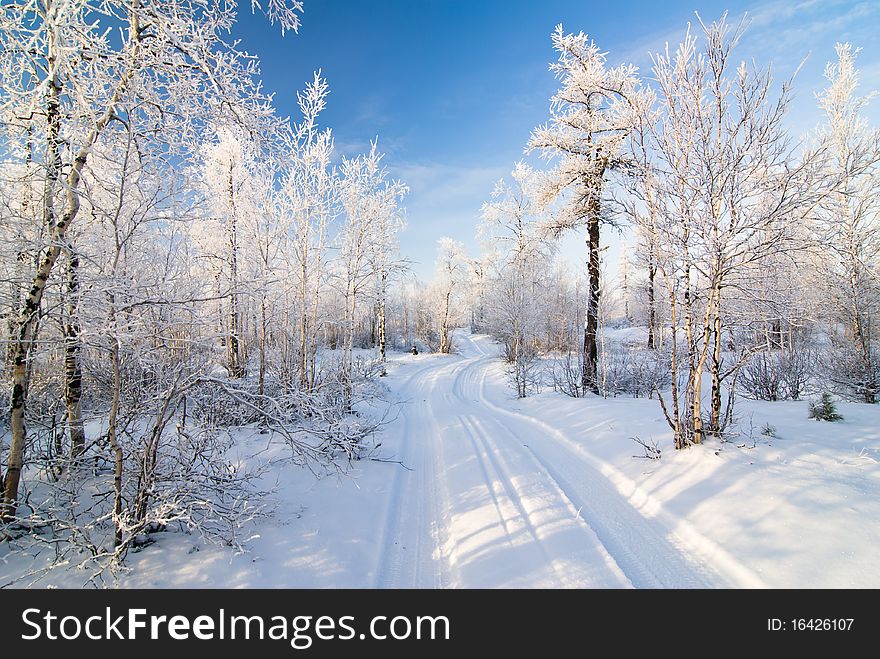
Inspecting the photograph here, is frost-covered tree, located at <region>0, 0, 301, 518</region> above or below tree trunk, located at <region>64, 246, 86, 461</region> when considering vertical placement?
above

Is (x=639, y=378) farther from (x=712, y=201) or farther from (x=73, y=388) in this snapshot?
(x=73, y=388)

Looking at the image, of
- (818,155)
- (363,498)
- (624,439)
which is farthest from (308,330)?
(818,155)

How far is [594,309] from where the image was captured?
457 inches

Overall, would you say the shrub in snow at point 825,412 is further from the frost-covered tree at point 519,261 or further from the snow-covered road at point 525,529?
the frost-covered tree at point 519,261

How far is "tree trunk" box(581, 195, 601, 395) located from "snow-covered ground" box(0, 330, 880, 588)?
4959 millimetres

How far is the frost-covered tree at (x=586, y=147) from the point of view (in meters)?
10.2

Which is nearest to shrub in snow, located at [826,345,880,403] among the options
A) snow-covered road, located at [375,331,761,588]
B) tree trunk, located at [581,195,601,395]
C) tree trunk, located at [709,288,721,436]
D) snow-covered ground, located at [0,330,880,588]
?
snow-covered ground, located at [0,330,880,588]

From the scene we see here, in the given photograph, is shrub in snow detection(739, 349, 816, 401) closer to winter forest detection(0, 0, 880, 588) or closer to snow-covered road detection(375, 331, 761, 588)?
winter forest detection(0, 0, 880, 588)

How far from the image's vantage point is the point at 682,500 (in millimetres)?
4395

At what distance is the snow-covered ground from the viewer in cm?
312

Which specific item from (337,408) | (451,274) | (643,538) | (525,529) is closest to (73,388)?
(337,408)

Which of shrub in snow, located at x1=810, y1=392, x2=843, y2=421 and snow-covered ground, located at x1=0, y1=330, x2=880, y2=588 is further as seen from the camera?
shrub in snow, located at x1=810, y1=392, x2=843, y2=421
